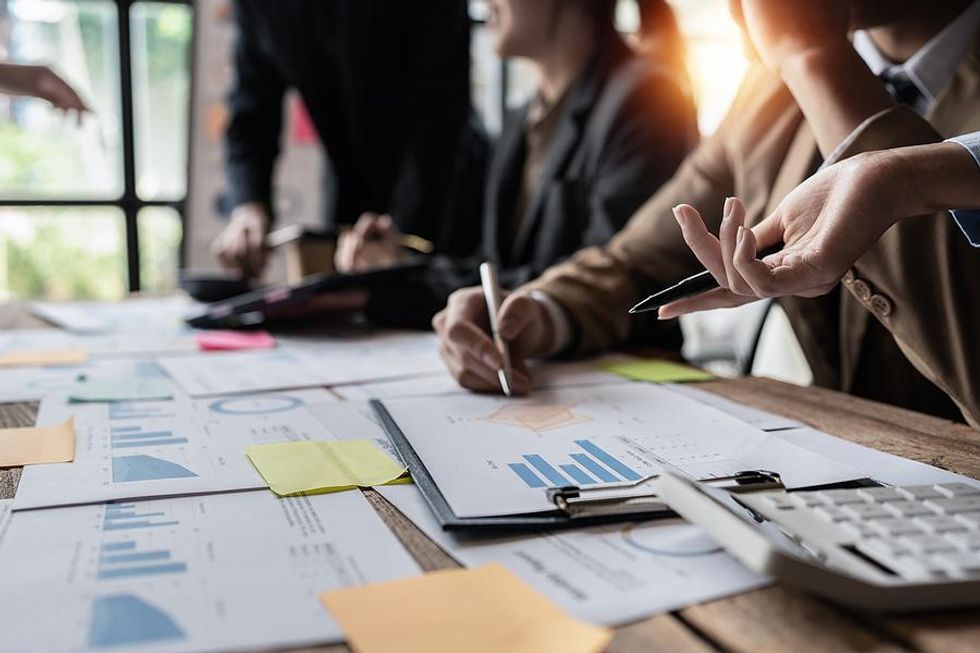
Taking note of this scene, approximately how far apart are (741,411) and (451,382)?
0.32 m

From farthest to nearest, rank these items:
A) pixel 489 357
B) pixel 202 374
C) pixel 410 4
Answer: pixel 410 4, pixel 202 374, pixel 489 357

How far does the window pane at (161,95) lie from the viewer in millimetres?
3297

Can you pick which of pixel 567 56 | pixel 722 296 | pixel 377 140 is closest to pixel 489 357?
pixel 722 296

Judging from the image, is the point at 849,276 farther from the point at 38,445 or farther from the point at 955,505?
the point at 38,445

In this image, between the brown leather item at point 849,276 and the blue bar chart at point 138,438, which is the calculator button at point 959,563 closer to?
the brown leather item at point 849,276

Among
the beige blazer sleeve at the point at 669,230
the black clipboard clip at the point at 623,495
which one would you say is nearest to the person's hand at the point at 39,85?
the beige blazer sleeve at the point at 669,230

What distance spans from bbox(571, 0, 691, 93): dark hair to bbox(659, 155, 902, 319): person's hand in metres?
1.04

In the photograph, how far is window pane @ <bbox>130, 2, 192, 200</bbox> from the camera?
330 centimetres

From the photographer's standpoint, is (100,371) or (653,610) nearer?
(653,610)

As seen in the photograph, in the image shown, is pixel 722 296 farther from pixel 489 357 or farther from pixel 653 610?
pixel 653 610

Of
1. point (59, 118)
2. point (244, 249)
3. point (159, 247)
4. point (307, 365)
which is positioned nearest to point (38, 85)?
point (244, 249)

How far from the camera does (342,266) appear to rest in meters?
1.81

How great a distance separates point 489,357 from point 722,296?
0.28 metres

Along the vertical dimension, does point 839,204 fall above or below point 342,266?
above
